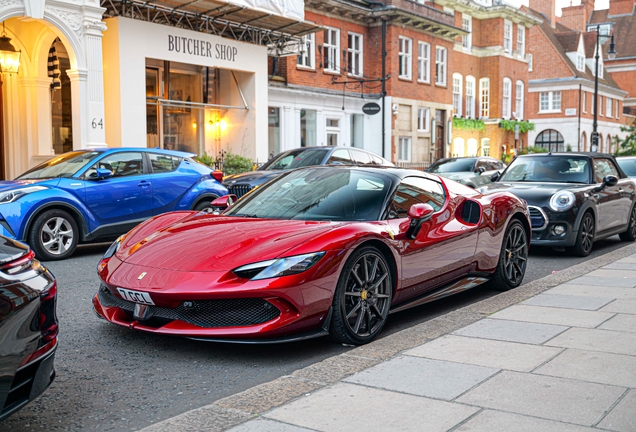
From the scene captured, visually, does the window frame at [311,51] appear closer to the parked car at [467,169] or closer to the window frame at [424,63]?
the window frame at [424,63]

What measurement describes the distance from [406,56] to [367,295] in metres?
30.3

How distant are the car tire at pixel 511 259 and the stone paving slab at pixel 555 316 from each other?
1.00 metres

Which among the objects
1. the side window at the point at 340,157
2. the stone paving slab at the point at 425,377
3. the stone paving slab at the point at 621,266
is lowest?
the stone paving slab at the point at 621,266

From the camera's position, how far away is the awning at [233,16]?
744 inches

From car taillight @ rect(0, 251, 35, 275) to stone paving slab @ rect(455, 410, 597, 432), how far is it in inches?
83.6

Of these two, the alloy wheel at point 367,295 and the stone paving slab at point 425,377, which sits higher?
the alloy wheel at point 367,295

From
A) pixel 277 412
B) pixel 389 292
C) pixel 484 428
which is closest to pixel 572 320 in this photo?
pixel 389 292

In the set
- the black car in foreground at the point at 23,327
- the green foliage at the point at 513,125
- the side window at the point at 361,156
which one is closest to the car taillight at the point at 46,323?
the black car in foreground at the point at 23,327

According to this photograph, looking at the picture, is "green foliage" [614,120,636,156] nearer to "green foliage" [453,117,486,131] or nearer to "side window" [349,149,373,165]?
"green foliage" [453,117,486,131]

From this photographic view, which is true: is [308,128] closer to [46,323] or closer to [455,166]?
[455,166]

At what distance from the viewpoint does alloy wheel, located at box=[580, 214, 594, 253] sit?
1025 centimetres

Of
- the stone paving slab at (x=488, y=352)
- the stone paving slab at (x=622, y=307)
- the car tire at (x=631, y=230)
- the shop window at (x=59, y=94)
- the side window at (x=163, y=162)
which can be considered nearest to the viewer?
the stone paving slab at (x=488, y=352)

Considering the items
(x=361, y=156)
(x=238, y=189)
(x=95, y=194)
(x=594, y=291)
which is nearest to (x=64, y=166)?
(x=95, y=194)

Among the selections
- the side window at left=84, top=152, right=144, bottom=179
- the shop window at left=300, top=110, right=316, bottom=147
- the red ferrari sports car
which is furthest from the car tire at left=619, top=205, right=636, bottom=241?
the shop window at left=300, top=110, right=316, bottom=147
